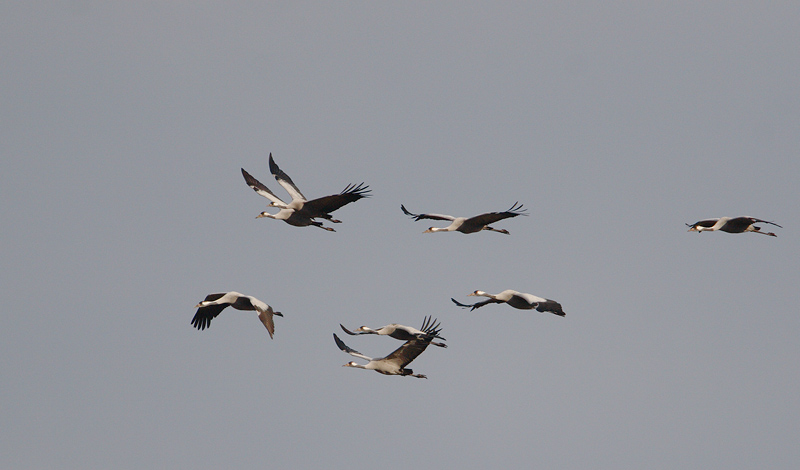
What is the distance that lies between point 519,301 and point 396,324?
290 centimetres

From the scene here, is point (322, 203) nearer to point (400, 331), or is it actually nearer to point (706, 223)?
point (400, 331)

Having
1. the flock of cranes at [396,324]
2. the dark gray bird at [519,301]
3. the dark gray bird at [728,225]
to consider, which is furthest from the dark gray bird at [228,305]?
the dark gray bird at [728,225]

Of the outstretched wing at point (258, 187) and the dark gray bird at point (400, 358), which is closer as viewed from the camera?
the dark gray bird at point (400, 358)

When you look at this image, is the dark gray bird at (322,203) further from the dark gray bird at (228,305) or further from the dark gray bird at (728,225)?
the dark gray bird at (728,225)

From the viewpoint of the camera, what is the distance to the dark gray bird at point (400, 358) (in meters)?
21.0

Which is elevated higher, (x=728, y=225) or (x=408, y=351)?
(x=728, y=225)

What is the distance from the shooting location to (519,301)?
22.9 m

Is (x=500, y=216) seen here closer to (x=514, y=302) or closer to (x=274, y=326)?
(x=514, y=302)

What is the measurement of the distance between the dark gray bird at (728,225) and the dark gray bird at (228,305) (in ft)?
35.5

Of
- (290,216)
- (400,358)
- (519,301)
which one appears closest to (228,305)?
(290,216)

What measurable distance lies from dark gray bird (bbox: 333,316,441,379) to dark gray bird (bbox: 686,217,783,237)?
27.1 ft

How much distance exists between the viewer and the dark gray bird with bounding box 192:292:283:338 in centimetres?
2112

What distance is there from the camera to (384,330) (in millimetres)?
22781

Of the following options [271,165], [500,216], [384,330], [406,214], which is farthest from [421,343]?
[271,165]
